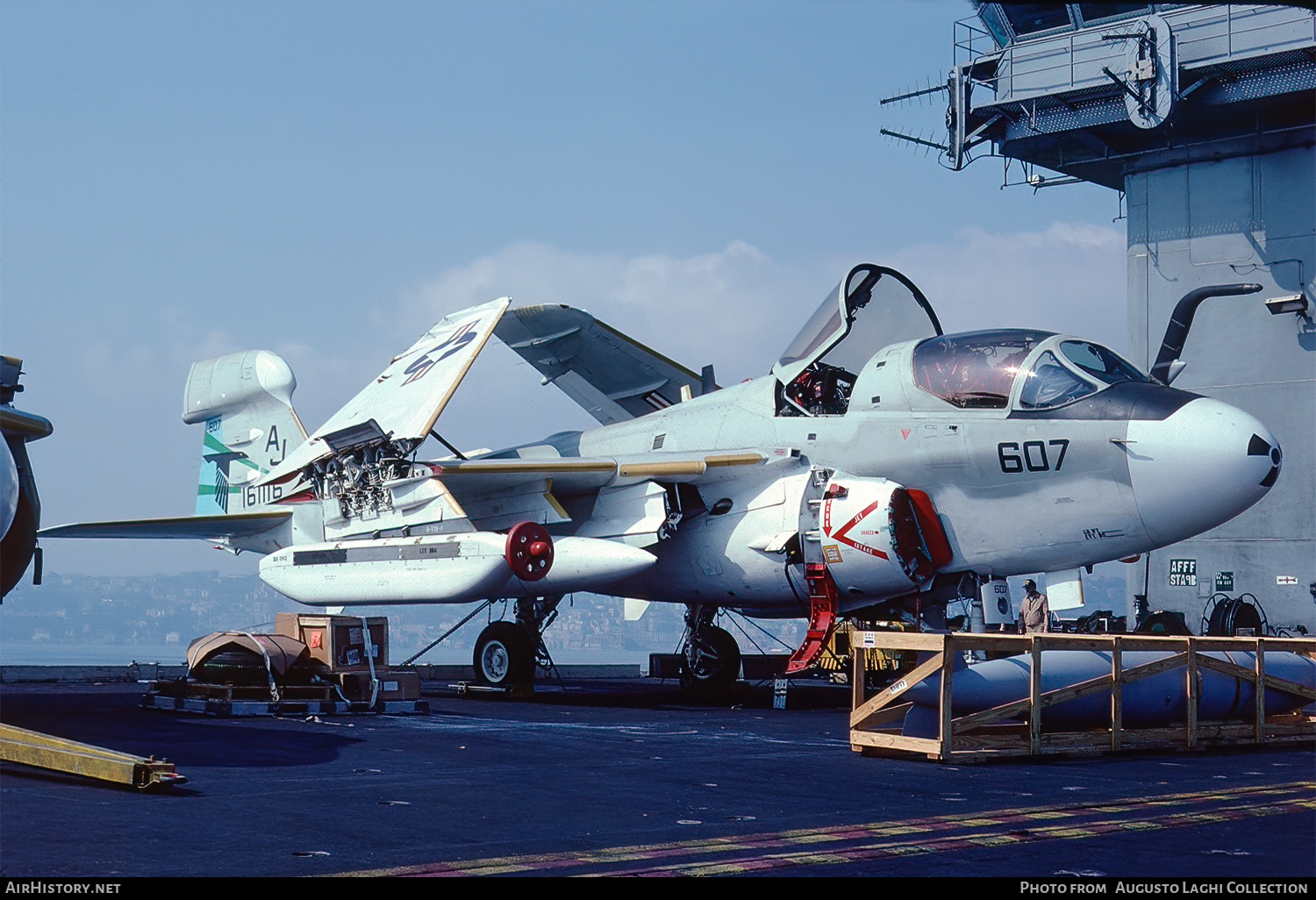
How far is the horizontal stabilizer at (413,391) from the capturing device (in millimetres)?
16094

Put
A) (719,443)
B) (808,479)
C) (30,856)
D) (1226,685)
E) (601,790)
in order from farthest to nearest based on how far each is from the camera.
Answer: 1. (719,443)
2. (808,479)
3. (1226,685)
4. (601,790)
5. (30,856)

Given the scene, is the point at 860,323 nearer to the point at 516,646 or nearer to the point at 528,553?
the point at 528,553

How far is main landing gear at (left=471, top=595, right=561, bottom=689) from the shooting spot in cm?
1759

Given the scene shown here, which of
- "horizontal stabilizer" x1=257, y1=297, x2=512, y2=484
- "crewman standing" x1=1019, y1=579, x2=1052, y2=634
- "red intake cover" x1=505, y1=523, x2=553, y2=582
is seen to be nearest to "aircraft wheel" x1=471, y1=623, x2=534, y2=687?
"red intake cover" x1=505, y1=523, x2=553, y2=582

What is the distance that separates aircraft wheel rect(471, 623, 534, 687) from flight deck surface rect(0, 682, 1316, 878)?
497 cm

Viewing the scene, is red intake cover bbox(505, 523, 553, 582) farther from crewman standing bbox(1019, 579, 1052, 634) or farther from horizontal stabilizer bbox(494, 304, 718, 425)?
crewman standing bbox(1019, 579, 1052, 634)

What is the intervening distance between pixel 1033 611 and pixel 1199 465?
772 cm

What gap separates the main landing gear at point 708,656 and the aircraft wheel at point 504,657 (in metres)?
2.09

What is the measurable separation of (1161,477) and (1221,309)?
19.4 m
